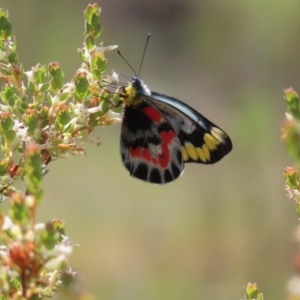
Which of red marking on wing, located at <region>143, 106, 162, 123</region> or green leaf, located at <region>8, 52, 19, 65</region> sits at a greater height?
red marking on wing, located at <region>143, 106, 162, 123</region>

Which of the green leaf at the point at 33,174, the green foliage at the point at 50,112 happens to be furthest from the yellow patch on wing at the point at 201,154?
the green leaf at the point at 33,174

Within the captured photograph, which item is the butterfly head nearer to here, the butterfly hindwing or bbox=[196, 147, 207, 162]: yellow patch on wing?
the butterfly hindwing

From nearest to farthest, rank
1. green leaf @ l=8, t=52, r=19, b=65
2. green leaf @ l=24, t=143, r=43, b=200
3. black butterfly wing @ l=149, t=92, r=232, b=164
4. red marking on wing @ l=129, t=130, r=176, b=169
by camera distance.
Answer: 1. green leaf @ l=24, t=143, r=43, b=200
2. green leaf @ l=8, t=52, r=19, b=65
3. black butterfly wing @ l=149, t=92, r=232, b=164
4. red marking on wing @ l=129, t=130, r=176, b=169

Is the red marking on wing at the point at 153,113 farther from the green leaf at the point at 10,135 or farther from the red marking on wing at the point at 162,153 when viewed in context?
the green leaf at the point at 10,135


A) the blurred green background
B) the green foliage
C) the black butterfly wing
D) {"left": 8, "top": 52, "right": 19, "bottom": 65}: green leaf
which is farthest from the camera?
the blurred green background

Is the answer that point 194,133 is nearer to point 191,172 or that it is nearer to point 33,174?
point 33,174

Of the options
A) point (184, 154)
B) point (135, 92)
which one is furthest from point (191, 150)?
point (135, 92)

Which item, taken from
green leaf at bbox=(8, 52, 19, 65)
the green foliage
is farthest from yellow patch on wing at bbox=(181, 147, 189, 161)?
green leaf at bbox=(8, 52, 19, 65)

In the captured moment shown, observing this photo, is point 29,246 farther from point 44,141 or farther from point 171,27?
point 171,27
